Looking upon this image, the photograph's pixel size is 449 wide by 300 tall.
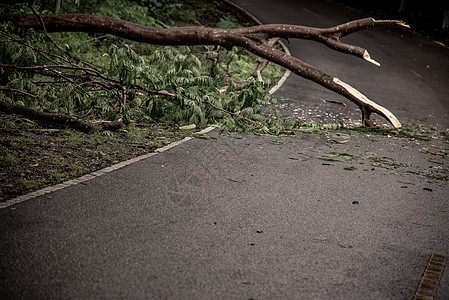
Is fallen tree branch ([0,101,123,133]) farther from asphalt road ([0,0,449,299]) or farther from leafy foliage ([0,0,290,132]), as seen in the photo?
asphalt road ([0,0,449,299])

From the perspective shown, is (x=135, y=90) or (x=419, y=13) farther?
(x=419, y=13)

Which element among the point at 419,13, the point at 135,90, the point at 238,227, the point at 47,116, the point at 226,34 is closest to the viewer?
the point at 238,227

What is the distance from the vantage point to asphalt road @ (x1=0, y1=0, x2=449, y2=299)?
336cm

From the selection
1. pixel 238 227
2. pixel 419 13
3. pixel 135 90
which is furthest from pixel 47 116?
pixel 419 13

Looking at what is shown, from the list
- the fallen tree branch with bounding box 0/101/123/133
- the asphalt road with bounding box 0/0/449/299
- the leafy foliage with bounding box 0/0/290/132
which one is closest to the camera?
the asphalt road with bounding box 0/0/449/299

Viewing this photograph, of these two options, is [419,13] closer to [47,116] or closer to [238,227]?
[47,116]

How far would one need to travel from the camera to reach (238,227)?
4.31 metres

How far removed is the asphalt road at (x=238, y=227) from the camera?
336 centimetres

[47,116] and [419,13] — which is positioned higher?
[419,13]

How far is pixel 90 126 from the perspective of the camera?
21.6ft

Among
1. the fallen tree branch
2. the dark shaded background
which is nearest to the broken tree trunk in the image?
the fallen tree branch

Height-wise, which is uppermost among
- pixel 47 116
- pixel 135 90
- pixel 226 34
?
pixel 226 34

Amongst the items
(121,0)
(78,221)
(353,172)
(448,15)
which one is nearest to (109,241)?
(78,221)

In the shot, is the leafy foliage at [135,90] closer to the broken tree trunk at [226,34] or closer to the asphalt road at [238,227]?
the broken tree trunk at [226,34]
